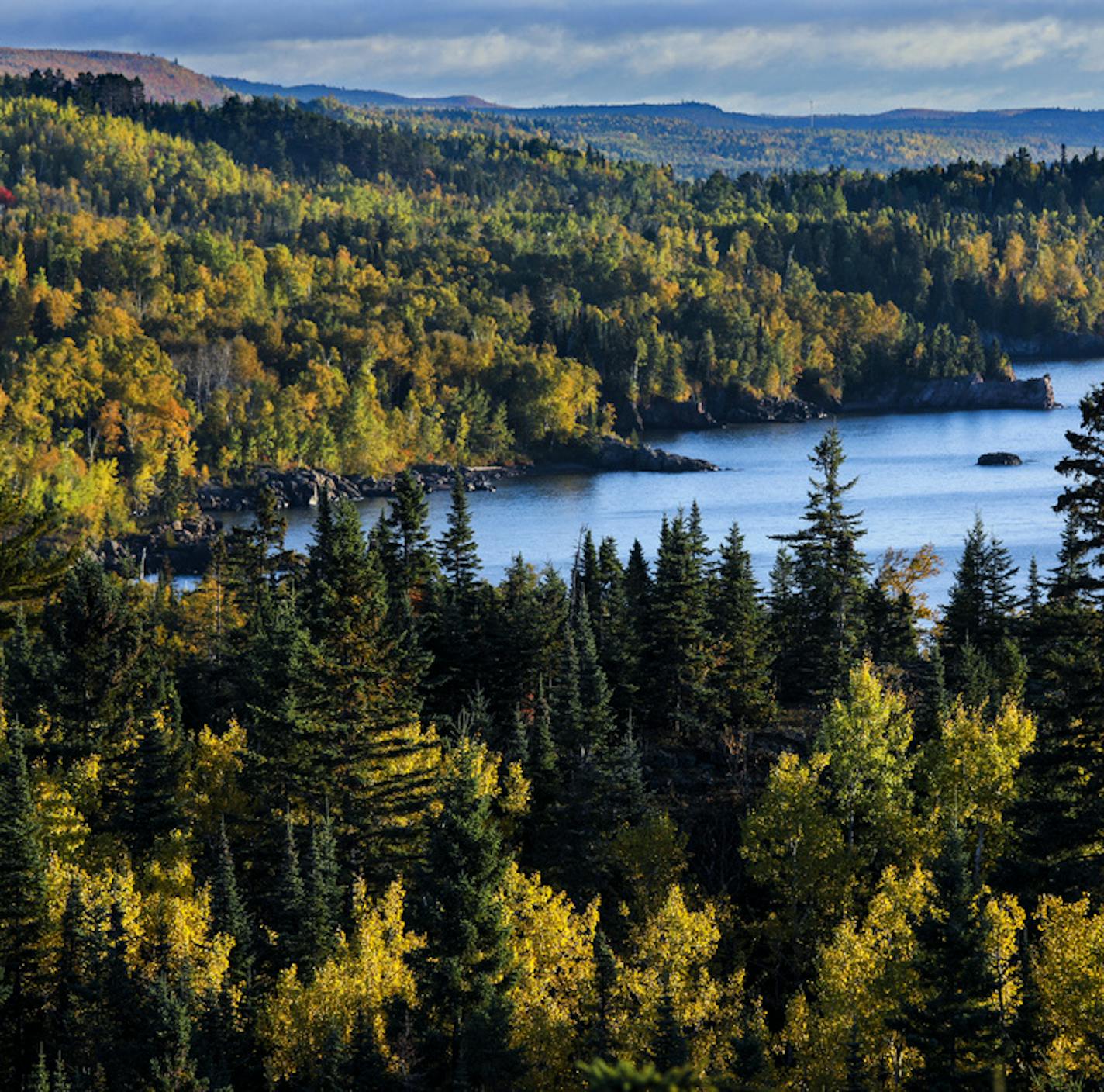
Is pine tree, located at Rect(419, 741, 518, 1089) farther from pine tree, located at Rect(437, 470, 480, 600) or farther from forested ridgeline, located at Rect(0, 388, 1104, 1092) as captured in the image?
pine tree, located at Rect(437, 470, 480, 600)

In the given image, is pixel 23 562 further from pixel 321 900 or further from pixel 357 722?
pixel 357 722

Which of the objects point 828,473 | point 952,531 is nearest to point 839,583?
point 828,473

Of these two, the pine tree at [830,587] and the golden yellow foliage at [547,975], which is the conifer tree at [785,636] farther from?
the golden yellow foliage at [547,975]

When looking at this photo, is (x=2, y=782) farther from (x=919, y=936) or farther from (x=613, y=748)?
(x=919, y=936)

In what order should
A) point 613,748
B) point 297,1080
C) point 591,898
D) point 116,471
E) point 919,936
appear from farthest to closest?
1. point 116,471
2. point 613,748
3. point 591,898
4. point 297,1080
5. point 919,936

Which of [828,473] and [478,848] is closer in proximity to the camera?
[478,848]


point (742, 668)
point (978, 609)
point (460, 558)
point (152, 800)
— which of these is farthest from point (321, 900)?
point (978, 609)
